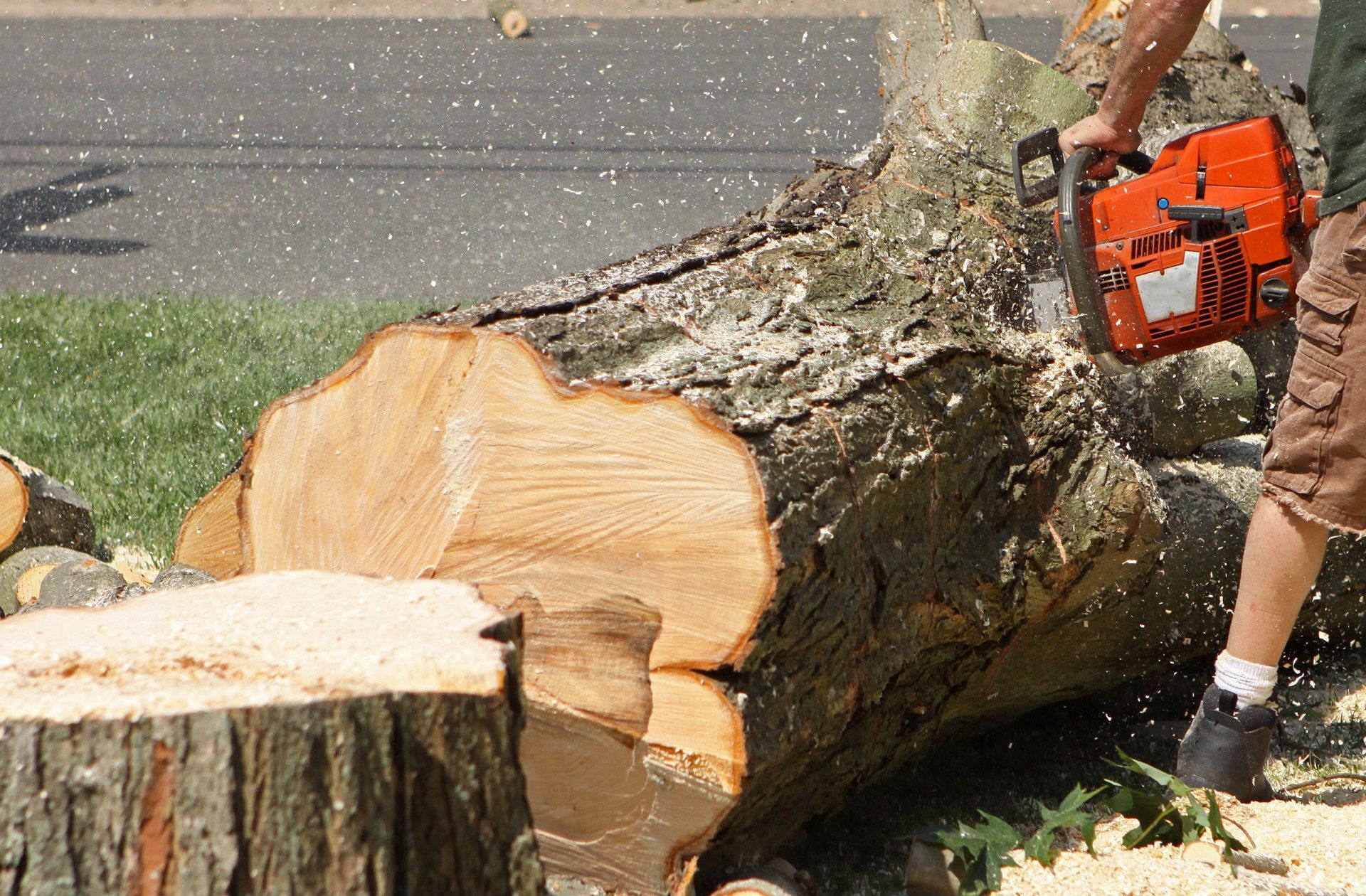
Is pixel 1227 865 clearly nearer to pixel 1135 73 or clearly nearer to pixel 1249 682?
pixel 1249 682

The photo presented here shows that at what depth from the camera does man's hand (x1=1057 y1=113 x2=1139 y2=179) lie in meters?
2.32

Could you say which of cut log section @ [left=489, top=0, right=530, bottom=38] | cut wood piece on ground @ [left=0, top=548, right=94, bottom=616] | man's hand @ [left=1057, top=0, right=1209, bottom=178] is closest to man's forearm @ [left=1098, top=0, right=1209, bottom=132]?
man's hand @ [left=1057, top=0, right=1209, bottom=178]

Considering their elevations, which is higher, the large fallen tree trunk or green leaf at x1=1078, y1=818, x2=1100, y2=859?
the large fallen tree trunk

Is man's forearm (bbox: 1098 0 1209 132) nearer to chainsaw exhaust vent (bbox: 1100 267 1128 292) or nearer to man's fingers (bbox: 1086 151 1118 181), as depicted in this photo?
man's fingers (bbox: 1086 151 1118 181)

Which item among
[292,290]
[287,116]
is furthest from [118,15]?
[292,290]

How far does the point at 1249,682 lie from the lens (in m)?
2.03

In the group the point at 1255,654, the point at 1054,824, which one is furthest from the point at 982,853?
the point at 1255,654

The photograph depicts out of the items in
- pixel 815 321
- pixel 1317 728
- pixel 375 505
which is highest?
pixel 815 321

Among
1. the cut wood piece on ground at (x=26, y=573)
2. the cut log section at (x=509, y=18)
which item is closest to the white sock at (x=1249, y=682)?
the cut wood piece on ground at (x=26, y=573)

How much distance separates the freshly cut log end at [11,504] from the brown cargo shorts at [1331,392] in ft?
8.77

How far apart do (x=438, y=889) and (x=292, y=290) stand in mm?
4752

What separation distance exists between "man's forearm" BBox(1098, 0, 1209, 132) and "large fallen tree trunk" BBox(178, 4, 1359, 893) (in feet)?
1.22

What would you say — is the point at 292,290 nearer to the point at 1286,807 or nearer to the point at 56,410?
the point at 56,410

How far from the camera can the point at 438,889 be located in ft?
4.06
